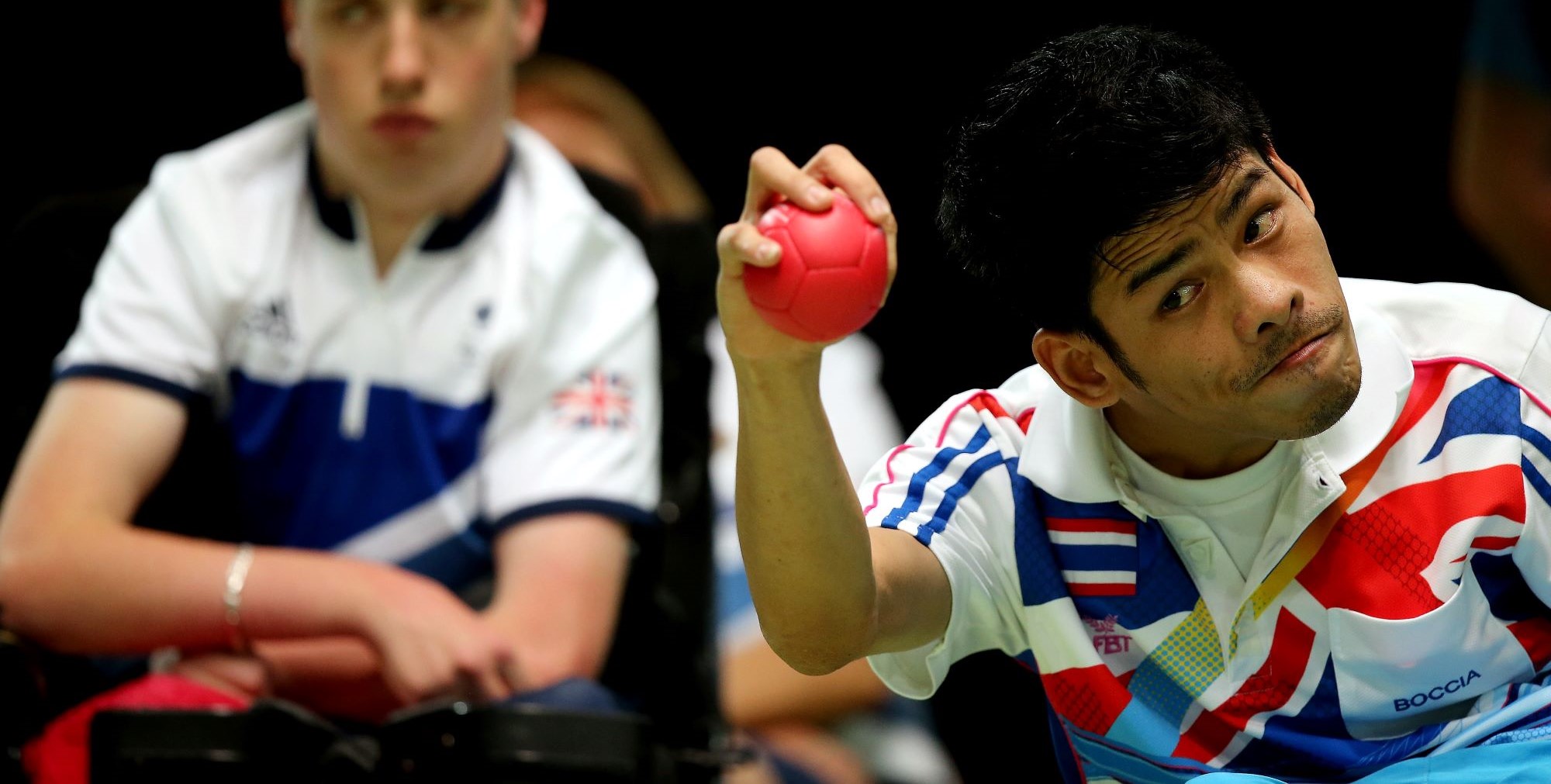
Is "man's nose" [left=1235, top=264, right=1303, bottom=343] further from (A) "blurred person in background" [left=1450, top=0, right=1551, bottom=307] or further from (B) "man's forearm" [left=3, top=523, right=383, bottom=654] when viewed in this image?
(B) "man's forearm" [left=3, top=523, right=383, bottom=654]

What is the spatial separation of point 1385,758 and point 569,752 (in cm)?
92

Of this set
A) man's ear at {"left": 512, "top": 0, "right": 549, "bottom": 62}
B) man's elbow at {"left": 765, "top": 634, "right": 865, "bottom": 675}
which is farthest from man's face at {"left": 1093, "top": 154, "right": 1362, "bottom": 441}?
man's ear at {"left": 512, "top": 0, "right": 549, "bottom": 62}

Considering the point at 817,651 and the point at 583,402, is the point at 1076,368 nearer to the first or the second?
the point at 817,651

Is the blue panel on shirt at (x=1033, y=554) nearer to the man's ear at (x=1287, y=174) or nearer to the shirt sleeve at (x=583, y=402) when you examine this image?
the man's ear at (x=1287, y=174)

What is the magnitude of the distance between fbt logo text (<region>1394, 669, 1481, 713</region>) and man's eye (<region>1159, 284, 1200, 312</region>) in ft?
1.40

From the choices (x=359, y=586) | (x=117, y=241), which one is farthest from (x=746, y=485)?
(x=117, y=241)

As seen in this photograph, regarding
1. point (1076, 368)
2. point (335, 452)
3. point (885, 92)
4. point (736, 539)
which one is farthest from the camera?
point (885, 92)

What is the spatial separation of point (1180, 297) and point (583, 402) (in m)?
1.13

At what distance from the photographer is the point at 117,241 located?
247 centimetres

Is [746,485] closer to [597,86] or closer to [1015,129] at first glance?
[1015,129]

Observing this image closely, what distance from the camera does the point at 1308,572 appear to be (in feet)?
5.25

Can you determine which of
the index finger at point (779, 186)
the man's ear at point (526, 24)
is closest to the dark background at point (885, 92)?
the index finger at point (779, 186)

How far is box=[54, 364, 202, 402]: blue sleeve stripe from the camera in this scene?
2348 mm

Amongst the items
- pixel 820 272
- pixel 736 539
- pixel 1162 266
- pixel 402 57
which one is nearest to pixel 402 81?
pixel 402 57
